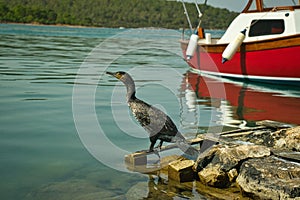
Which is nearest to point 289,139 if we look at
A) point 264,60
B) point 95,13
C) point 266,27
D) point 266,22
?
point 264,60

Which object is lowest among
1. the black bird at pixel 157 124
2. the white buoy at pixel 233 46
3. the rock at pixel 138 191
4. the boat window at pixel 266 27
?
the rock at pixel 138 191

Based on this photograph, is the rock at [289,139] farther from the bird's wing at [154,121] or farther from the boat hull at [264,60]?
the boat hull at [264,60]

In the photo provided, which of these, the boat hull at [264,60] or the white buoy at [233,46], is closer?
the boat hull at [264,60]

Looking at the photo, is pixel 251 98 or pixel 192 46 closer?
pixel 251 98

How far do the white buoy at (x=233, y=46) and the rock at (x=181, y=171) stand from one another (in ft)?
34.5

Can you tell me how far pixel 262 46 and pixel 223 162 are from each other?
10.2 m

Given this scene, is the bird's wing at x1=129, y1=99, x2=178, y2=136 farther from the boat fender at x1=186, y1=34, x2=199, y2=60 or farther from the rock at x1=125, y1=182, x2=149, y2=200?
the boat fender at x1=186, y1=34, x2=199, y2=60

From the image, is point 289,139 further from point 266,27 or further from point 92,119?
point 266,27

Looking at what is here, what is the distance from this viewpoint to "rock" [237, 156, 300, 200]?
5258mm

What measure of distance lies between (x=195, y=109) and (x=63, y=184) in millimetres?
6668

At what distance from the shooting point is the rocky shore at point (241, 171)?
17.9 ft

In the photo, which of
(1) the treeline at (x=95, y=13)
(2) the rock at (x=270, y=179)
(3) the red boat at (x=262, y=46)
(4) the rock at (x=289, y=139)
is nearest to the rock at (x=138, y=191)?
(2) the rock at (x=270, y=179)

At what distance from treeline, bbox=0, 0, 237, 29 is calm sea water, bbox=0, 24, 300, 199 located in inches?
3791

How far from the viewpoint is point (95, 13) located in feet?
528
